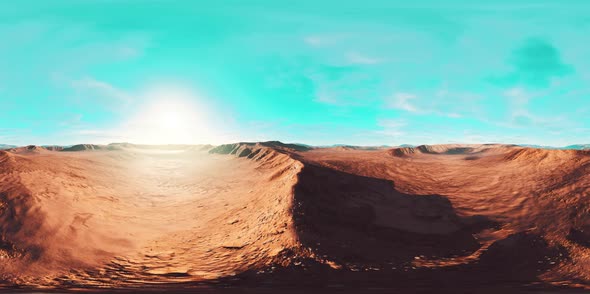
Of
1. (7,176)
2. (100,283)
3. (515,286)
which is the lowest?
(100,283)

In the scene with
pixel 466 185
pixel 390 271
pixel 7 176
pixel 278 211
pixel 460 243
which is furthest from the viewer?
pixel 466 185

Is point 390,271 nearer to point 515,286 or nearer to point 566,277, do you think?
Result: point 515,286

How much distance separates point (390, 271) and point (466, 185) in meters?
16.6

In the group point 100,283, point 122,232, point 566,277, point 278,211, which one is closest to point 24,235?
point 122,232

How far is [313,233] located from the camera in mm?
12617

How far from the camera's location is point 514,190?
20.0 m

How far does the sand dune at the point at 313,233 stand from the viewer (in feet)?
32.9

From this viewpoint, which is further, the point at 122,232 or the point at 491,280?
the point at 122,232

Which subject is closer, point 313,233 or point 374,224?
point 313,233

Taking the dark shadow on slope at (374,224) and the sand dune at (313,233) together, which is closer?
the sand dune at (313,233)

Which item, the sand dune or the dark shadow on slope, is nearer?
the sand dune

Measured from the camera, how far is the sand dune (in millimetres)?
10031

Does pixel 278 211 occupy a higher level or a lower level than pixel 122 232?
higher

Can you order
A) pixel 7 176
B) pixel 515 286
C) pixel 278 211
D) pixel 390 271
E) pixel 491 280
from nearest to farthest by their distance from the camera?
pixel 515 286, pixel 491 280, pixel 390 271, pixel 278 211, pixel 7 176
